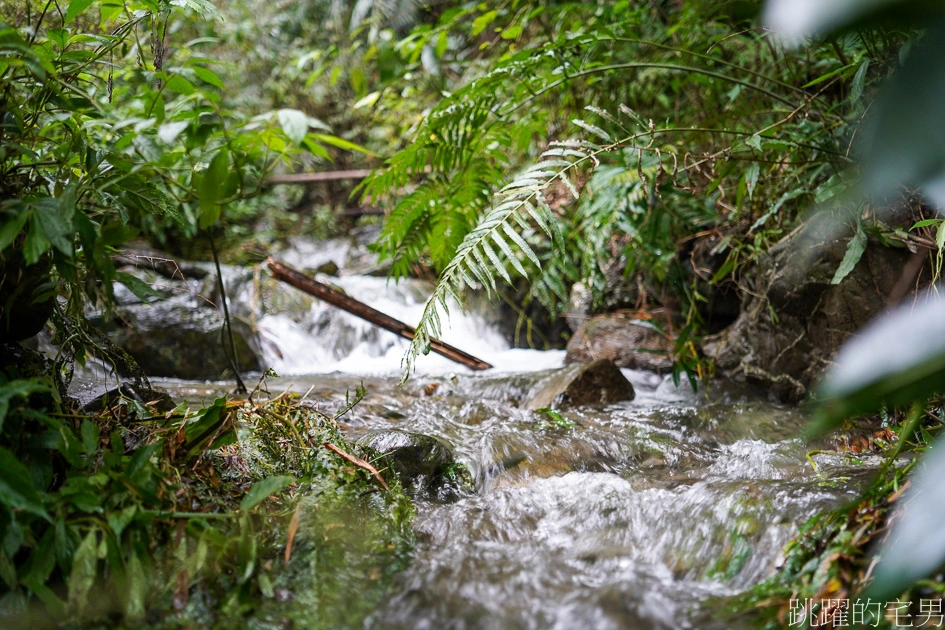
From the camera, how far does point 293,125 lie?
139 centimetres

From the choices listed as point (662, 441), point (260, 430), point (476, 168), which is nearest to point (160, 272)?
point (476, 168)

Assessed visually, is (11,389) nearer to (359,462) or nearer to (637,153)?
(359,462)

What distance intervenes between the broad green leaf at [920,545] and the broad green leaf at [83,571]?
131cm

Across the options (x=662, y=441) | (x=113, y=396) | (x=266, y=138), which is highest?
(x=266, y=138)

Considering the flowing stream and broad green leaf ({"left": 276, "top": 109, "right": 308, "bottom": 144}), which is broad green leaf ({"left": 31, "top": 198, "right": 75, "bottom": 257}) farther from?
the flowing stream

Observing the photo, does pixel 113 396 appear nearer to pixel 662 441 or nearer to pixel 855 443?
pixel 662 441

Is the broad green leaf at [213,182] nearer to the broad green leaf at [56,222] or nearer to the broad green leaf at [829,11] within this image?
the broad green leaf at [56,222]

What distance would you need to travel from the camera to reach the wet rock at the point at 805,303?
8.27ft

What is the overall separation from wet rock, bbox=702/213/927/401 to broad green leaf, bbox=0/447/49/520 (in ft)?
9.26

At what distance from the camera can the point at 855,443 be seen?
2.23 metres

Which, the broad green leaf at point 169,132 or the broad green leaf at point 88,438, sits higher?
the broad green leaf at point 169,132

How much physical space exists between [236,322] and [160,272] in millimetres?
1575

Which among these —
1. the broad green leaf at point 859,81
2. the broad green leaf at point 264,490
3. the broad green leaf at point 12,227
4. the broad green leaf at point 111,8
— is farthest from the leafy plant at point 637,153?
the broad green leaf at point 111,8

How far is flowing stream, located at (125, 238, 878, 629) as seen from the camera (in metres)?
1.29
